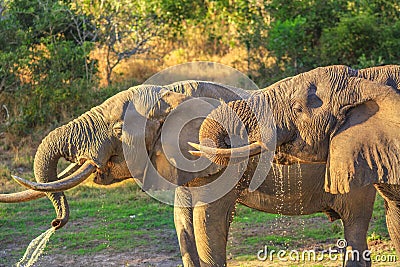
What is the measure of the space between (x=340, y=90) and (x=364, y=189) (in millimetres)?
1935

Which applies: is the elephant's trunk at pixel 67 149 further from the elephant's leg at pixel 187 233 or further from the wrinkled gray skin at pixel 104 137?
the elephant's leg at pixel 187 233

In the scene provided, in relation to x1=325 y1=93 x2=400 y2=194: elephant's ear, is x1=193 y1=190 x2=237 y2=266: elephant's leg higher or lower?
lower

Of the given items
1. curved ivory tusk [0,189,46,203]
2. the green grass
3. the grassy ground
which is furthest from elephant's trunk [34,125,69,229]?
the green grass

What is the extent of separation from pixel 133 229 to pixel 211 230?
3323 mm

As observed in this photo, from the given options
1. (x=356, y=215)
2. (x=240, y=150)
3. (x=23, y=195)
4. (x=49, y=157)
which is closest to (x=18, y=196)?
(x=23, y=195)

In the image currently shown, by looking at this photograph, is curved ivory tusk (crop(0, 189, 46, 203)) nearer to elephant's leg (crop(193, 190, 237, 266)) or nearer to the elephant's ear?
elephant's leg (crop(193, 190, 237, 266))

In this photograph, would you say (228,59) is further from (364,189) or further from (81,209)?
(364,189)

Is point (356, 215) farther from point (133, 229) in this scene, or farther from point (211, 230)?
point (133, 229)

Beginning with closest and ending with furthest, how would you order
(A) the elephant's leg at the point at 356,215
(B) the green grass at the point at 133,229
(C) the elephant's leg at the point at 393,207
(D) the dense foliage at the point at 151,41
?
(C) the elephant's leg at the point at 393,207
(A) the elephant's leg at the point at 356,215
(B) the green grass at the point at 133,229
(D) the dense foliage at the point at 151,41

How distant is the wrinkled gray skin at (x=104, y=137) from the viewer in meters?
6.02

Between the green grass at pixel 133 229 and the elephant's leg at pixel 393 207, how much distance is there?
1.86 meters

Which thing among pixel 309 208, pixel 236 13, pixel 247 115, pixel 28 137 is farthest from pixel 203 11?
pixel 247 115

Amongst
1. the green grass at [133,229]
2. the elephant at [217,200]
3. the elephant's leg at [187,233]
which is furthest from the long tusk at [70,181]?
the green grass at [133,229]

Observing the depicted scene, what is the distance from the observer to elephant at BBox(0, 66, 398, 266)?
607 centimetres
